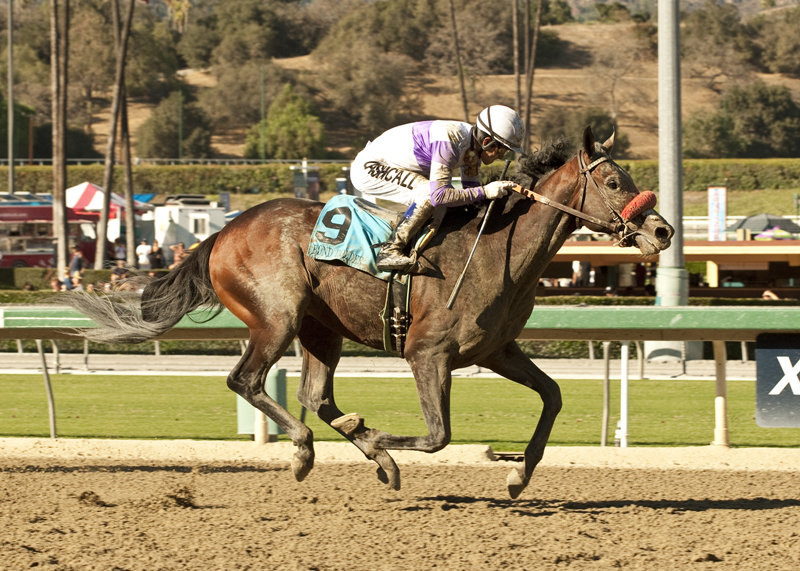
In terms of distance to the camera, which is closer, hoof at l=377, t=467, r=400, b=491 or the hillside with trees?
hoof at l=377, t=467, r=400, b=491

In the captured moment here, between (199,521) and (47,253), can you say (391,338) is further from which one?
(47,253)

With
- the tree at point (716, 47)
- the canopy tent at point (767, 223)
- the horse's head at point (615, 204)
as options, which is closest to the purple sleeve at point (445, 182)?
the horse's head at point (615, 204)

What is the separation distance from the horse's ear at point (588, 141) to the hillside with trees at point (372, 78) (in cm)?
6593

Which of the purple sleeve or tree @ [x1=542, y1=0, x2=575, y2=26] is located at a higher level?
tree @ [x1=542, y1=0, x2=575, y2=26]

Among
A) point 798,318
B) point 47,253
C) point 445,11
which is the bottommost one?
point 47,253

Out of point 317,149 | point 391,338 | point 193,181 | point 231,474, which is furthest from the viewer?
point 317,149

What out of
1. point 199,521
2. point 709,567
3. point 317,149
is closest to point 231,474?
point 199,521

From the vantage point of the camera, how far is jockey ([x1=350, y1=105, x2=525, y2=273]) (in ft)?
18.8

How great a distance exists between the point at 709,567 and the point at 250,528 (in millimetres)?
2120

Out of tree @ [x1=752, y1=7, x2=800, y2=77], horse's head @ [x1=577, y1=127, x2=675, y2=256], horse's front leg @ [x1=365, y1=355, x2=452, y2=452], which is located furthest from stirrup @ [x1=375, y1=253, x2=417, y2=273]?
tree @ [x1=752, y1=7, x2=800, y2=77]

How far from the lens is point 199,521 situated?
563cm

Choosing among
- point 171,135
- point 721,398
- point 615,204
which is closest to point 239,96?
point 171,135

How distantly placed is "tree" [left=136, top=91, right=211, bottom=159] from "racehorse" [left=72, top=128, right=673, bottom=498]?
70880 millimetres

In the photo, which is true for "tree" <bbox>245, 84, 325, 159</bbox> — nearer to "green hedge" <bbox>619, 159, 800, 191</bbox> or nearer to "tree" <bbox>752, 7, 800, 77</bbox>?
"green hedge" <bbox>619, 159, 800, 191</bbox>
